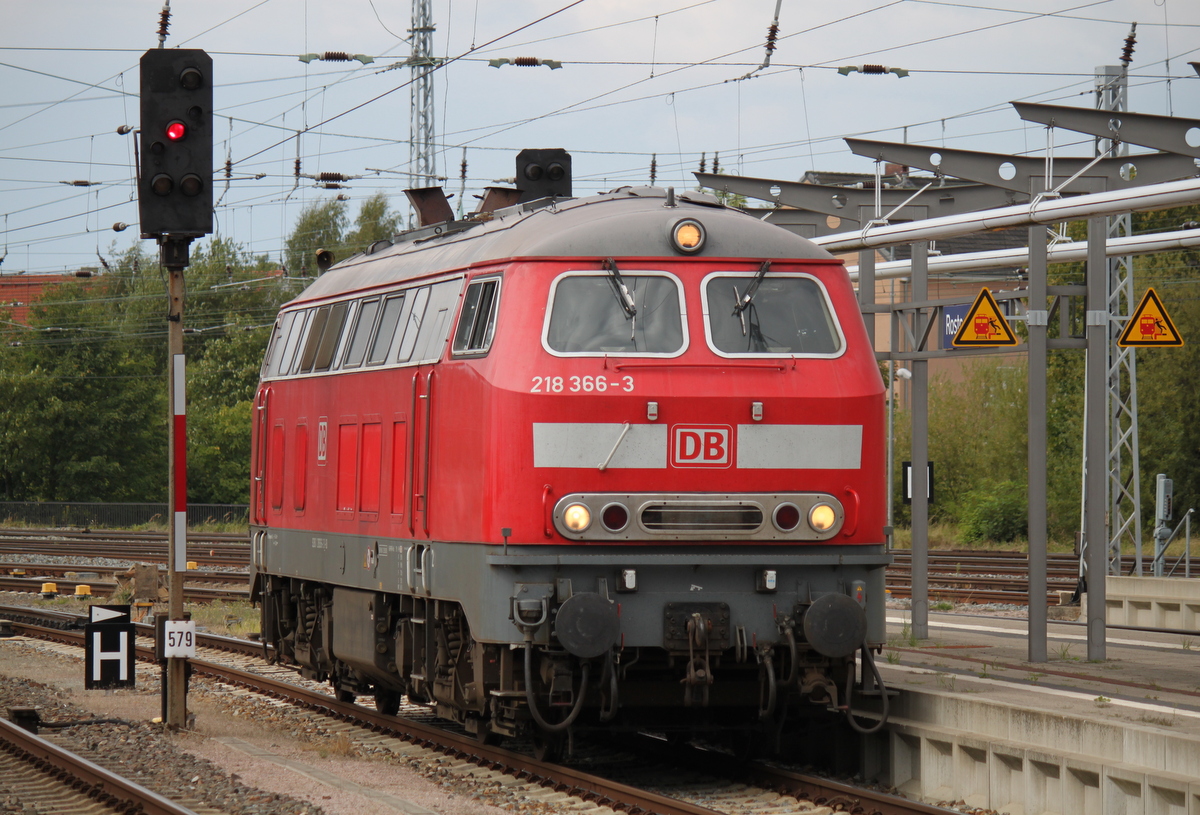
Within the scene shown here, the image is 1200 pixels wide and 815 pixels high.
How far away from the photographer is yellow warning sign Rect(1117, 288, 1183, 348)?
1509cm

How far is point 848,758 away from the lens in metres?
11.2

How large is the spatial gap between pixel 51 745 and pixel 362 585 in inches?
100

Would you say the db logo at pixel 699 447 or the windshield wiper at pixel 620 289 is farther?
the windshield wiper at pixel 620 289

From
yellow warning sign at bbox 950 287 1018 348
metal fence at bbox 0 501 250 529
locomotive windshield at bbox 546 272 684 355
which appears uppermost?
yellow warning sign at bbox 950 287 1018 348

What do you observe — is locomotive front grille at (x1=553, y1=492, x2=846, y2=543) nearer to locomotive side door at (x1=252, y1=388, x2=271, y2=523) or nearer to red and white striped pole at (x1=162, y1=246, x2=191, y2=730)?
red and white striped pole at (x1=162, y1=246, x2=191, y2=730)

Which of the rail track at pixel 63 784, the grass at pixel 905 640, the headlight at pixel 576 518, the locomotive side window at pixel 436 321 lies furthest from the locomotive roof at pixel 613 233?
the grass at pixel 905 640

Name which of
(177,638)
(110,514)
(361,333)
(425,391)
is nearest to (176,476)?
(177,638)

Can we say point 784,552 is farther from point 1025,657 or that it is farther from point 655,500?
point 1025,657

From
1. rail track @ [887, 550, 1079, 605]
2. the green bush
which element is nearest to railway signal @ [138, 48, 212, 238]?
rail track @ [887, 550, 1079, 605]

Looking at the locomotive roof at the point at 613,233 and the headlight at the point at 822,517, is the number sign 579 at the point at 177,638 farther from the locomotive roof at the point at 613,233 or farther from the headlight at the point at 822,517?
the headlight at the point at 822,517

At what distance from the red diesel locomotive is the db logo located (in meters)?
0.01

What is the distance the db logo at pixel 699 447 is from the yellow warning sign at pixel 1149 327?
21.8 feet

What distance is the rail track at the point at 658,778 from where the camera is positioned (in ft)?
30.8

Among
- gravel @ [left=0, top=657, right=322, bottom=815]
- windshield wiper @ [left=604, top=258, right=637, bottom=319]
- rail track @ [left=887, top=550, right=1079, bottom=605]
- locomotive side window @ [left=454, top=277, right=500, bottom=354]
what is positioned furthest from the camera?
rail track @ [left=887, top=550, right=1079, bottom=605]
